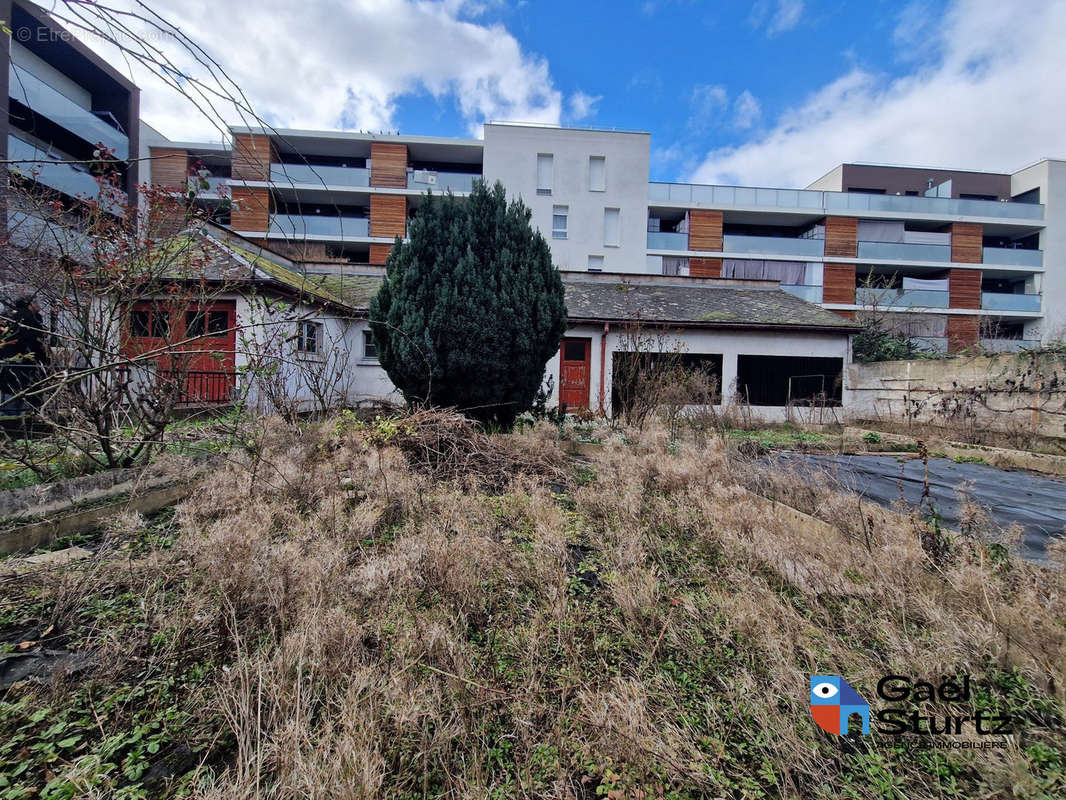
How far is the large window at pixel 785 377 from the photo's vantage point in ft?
44.2

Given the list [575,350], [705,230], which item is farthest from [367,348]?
[705,230]

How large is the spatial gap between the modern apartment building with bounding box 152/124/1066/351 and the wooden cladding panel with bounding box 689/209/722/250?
0.22ft

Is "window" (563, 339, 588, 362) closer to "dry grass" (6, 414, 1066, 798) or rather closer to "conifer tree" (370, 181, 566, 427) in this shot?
"conifer tree" (370, 181, 566, 427)

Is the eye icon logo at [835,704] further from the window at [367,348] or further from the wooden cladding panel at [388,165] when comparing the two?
the wooden cladding panel at [388,165]

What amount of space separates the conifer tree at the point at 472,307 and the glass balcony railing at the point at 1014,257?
1298 inches

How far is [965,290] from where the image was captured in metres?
25.7

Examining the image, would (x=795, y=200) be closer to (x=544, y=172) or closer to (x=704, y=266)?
(x=704, y=266)

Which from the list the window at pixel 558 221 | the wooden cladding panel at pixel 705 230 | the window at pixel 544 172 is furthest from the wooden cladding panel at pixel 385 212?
the wooden cladding panel at pixel 705 230

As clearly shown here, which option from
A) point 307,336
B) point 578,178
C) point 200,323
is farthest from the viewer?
point 578,178

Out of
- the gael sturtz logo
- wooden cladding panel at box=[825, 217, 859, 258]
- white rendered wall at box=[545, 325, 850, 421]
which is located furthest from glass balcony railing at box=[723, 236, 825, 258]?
the gael sturtz logo

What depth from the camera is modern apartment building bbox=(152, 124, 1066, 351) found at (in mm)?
23000

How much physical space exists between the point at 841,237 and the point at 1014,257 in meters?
10.8

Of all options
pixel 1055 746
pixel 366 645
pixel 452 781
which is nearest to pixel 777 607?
pixel 1055 746

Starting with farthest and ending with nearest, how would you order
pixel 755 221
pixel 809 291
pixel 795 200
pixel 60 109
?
pixel 755 221 → pixel 795 200 → pixel 809 291 → pixel 60 109
